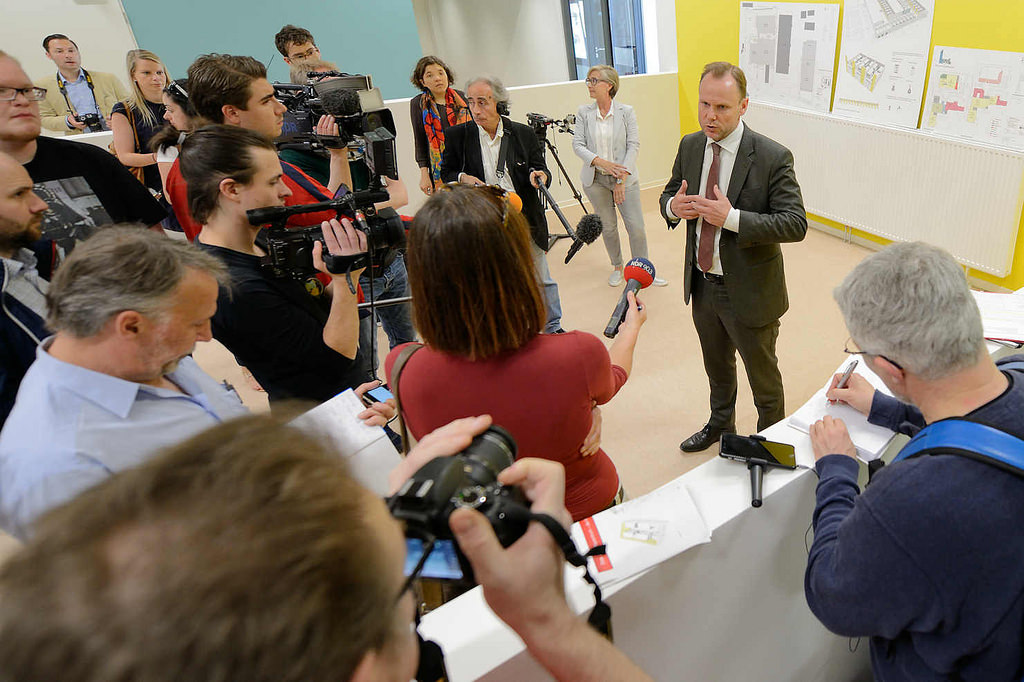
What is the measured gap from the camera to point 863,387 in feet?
4.97

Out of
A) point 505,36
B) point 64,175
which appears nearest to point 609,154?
point 64,175

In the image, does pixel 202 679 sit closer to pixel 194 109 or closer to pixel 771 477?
pixel 771 477

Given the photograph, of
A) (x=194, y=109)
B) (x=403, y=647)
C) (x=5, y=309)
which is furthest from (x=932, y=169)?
(x=5, y=309)

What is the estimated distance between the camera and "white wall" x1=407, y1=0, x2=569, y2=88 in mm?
8250

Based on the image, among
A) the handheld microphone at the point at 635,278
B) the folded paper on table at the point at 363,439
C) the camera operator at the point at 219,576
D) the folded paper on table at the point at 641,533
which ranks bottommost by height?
the folded paper on table at the point at 641,533

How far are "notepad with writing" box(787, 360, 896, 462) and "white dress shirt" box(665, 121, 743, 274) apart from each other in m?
0.74

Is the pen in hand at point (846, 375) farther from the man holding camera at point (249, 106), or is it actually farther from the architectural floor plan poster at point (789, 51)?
the architectural floor plan poster at point (789, 51)

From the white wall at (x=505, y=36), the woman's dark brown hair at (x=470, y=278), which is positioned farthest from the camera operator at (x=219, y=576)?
the white wall at (x=505, y=36)

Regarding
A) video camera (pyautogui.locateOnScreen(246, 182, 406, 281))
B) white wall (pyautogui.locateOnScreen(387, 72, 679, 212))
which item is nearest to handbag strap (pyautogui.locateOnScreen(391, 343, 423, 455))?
video camera (pyautogui.locateOnScreen(246, 182, 406, 281))

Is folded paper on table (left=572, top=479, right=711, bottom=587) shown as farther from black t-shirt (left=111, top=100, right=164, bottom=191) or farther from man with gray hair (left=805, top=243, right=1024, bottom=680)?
black t-shirt (left=111, top=100, right=164, bottom=191)

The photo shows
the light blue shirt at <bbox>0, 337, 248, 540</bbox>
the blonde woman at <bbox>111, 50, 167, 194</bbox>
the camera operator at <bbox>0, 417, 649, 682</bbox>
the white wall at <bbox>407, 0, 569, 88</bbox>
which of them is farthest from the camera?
the white wall at <bbox>407, 0, 569, 88</bbox>

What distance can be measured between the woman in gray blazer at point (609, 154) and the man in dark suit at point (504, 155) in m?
0.77

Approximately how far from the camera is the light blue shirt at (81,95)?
198 inches

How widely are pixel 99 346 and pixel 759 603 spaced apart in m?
1.58
